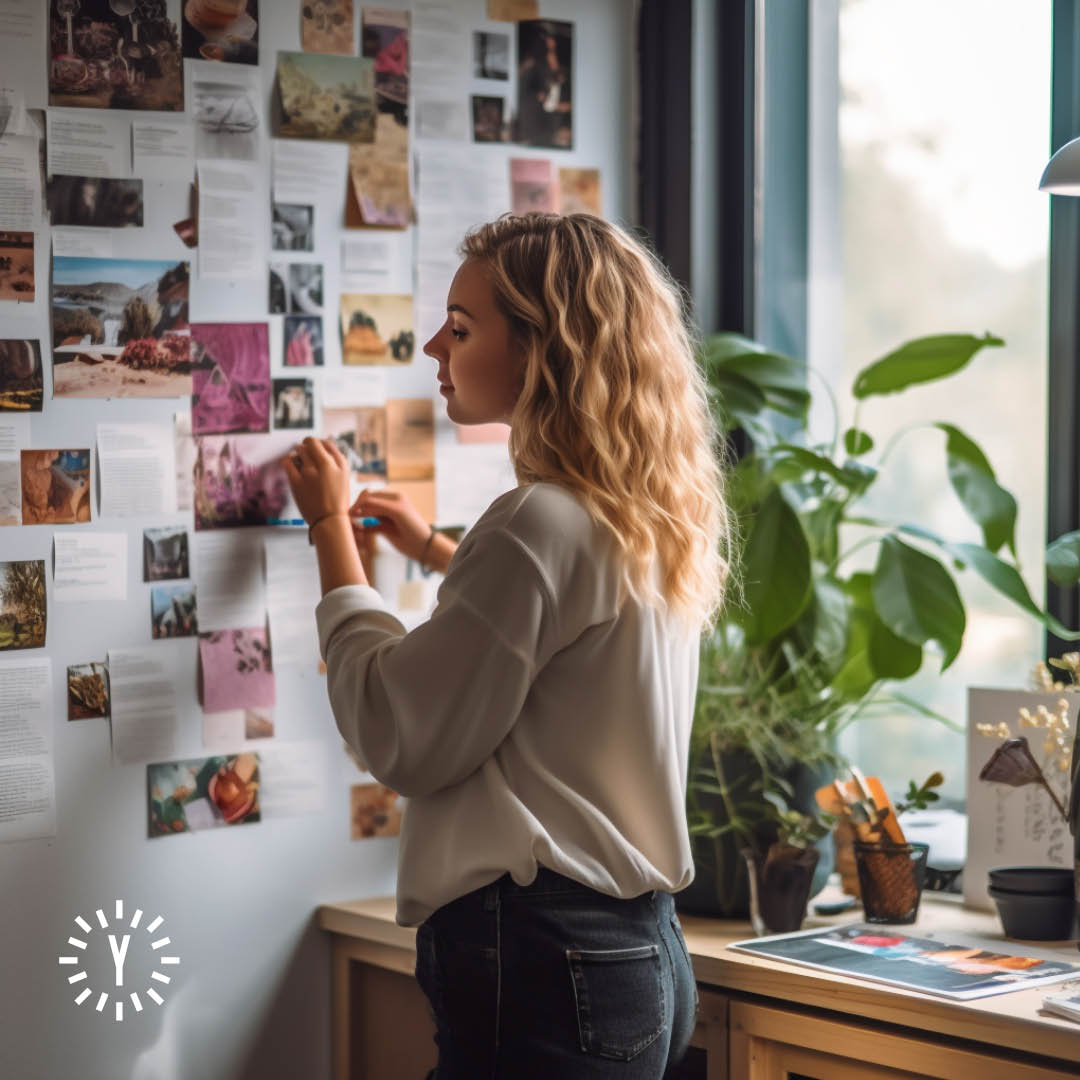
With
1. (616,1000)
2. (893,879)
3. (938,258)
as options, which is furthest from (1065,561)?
(616,1000)

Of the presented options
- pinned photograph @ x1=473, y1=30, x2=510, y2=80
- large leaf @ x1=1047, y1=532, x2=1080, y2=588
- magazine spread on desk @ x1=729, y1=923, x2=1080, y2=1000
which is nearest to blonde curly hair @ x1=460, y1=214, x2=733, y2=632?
magazine spread on desk @ x1=729, y1=923, x2=1080, y2=1000

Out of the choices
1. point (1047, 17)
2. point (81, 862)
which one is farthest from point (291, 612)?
point (1047, 17)

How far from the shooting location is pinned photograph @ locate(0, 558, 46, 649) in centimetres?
165

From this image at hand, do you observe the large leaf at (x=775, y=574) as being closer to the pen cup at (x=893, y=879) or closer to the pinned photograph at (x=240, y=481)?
the pen cup at (x=893, y=879)

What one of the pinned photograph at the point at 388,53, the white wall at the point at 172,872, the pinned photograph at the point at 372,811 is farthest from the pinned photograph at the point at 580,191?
the pinned photograph at the point at 372,811

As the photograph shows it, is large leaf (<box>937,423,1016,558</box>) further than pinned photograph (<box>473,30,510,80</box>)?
No

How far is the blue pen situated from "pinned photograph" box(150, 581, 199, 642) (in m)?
0.13

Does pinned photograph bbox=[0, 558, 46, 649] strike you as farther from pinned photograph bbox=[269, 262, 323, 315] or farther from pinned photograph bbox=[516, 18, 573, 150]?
pinned photograph bbox=[516, 18, 573, 150]

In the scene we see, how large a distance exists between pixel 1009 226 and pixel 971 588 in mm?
501

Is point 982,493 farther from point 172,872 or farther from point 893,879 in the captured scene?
point 172,872

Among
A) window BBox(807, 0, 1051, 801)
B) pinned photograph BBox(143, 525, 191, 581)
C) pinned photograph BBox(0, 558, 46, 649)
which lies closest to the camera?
pinned photograph BBox(0, 558, 46, 649)

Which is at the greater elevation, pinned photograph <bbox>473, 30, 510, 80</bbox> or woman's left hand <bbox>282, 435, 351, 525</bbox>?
pinned photograph <bbox>473, 30, 510, 80</bbox>

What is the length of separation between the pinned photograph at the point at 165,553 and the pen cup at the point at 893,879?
87 centimetres

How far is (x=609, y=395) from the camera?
55.7 inches
